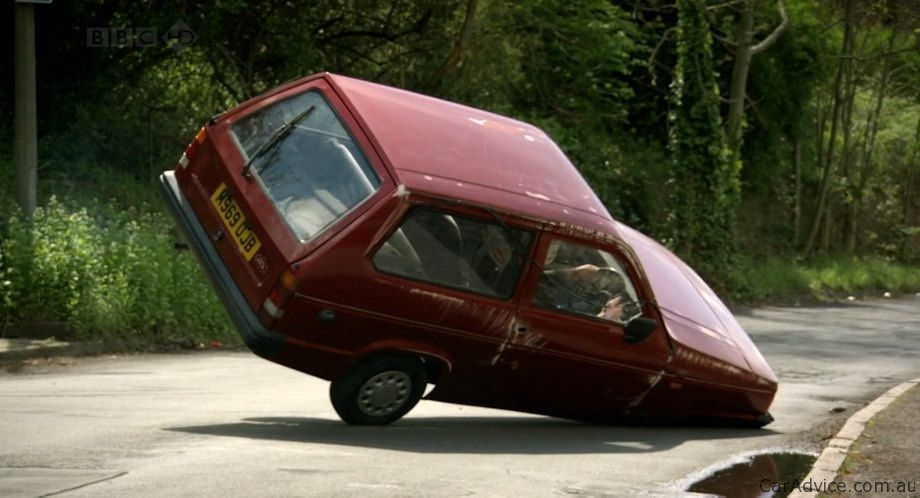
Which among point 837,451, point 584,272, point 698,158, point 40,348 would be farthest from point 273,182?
point 698,158

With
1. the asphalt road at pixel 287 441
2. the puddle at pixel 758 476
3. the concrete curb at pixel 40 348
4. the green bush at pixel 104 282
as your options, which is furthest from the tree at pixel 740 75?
the puddle at pixel 758 476

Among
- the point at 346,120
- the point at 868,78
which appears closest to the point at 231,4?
the point at 346,120

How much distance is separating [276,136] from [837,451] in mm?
4399

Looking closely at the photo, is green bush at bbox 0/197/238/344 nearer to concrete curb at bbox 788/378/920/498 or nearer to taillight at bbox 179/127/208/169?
taillight at bbox 179/127/208/169

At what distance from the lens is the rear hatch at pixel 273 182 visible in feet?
34.7

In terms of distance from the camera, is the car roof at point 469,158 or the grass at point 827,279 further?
the grass at point 827,279

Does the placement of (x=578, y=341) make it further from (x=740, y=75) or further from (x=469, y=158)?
(x=740, y=75)

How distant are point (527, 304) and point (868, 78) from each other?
40.3 metres

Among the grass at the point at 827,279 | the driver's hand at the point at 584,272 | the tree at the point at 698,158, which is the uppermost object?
the driver's hand at the point at 584,272

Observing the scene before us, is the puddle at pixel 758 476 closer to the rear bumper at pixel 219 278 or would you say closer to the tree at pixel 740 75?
the rear bumper at pixel 219 278

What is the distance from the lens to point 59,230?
57.0 ft

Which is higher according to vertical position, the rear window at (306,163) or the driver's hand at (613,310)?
the rear window at (306,163)

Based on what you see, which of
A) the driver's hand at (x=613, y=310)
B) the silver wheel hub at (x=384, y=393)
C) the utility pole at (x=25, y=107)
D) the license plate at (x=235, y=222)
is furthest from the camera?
the utility pole at (x=25, y=107)

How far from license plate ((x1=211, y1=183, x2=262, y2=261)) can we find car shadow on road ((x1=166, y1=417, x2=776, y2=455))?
1217 millimetres
